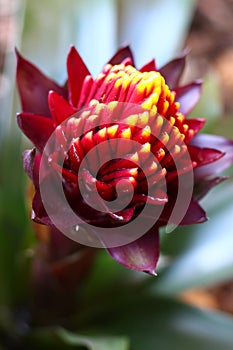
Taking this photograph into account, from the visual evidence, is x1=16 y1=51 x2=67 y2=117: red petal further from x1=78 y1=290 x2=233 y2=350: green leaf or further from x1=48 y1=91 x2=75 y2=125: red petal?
x1=78 y1=290 x2=233 y2=350: green leaf

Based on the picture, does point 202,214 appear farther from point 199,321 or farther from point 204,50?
point 204,50

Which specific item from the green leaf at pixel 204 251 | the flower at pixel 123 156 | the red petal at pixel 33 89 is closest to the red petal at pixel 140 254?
the flower at pixel 123 156

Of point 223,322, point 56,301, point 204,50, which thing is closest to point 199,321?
point 223,322

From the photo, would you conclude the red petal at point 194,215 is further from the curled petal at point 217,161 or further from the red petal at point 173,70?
the red petal at point 173,70

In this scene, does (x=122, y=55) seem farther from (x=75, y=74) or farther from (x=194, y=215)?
(x=194, y=215)

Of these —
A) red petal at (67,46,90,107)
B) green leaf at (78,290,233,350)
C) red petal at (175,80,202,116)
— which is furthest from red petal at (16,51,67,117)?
green leaf at (78,290,233,350)
